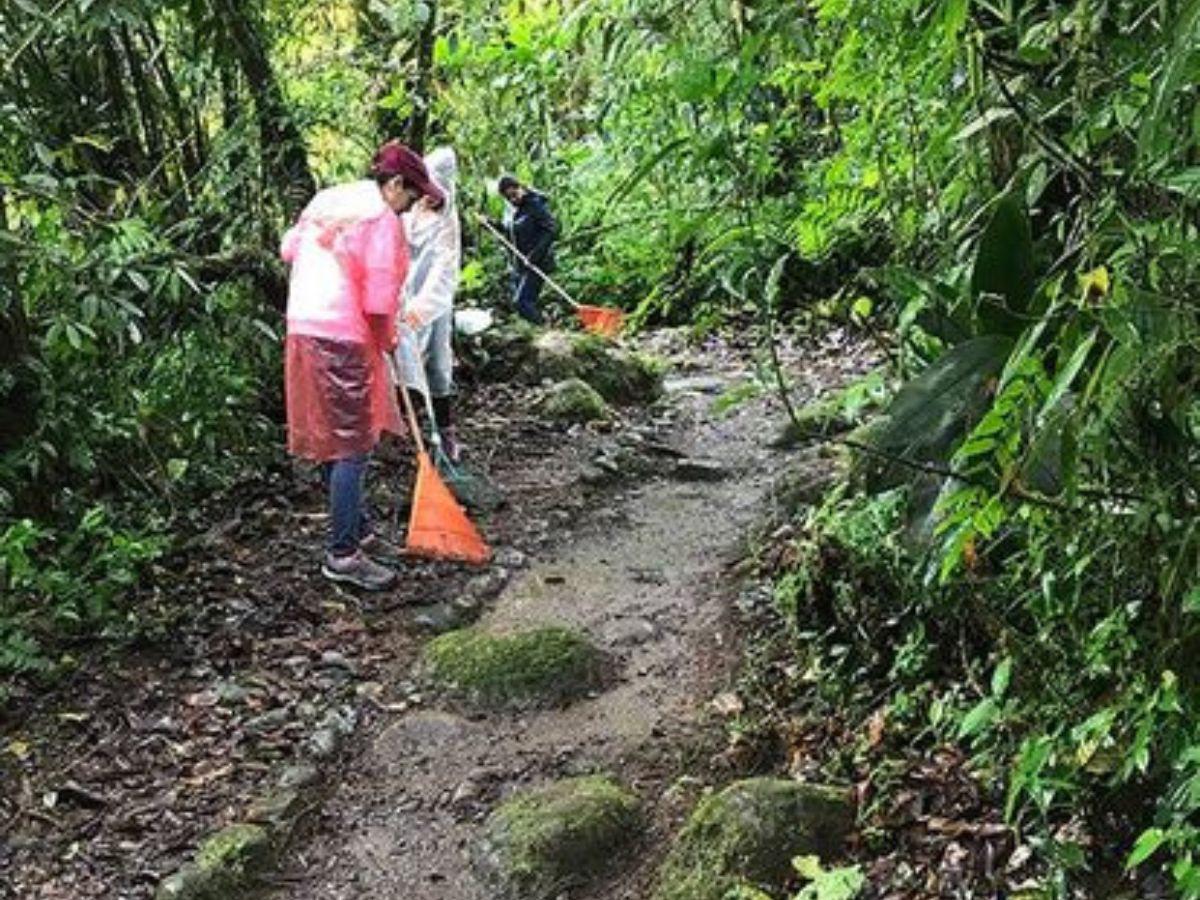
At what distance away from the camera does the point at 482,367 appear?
9039 mm

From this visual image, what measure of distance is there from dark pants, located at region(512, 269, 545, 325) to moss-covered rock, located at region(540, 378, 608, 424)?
10.2 ft

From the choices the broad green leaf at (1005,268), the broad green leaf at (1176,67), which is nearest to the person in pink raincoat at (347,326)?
the broad green leaf at (1005,268)

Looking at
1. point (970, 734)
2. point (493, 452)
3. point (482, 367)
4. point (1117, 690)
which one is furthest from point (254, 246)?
point (1117, 690)

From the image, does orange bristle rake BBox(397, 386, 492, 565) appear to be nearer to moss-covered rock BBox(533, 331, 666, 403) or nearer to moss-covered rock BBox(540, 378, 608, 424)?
Result: moss-covered rock BBox(540, 378, 608, 424)

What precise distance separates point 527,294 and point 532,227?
70 cm

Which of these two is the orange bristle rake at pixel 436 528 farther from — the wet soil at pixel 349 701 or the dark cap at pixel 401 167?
the dark cap at pixel 401 167

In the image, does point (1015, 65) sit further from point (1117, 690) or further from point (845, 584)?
point (845, 584)

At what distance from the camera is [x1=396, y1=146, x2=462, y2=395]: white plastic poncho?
22.4 feet

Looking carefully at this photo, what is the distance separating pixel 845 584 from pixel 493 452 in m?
3.54

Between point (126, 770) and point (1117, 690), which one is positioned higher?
point (1117, 690)

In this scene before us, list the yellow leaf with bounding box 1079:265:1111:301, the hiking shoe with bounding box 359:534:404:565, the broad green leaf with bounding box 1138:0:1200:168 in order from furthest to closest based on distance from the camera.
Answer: the hiking shoe with bounding box 359:534:404:565, the yellow leaf with bounding box 1079:265:1111:301, the broad green leaf with bounding box 1138:0:1200:168

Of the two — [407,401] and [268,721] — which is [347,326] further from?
[268,721]

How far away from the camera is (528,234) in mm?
12305

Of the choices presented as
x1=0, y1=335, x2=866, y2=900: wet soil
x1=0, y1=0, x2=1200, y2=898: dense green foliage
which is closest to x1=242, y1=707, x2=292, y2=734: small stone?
x1=0, y1=335, x2=866, y2=900: wet soil
